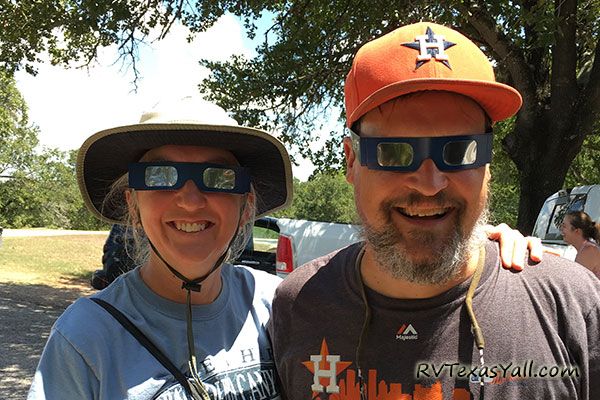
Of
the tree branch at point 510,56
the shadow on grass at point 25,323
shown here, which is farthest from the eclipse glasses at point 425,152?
the tree branch at point 510,56

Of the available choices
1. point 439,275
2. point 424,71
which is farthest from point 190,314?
point 424,71

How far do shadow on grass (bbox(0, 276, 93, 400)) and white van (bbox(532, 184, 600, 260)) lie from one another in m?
6.39

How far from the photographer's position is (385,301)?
1824 millimetres

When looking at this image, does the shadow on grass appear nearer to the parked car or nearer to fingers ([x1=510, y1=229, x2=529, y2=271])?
the parked car

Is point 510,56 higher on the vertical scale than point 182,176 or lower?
higher

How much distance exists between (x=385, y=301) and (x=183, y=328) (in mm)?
664

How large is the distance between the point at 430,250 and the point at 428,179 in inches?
8.3

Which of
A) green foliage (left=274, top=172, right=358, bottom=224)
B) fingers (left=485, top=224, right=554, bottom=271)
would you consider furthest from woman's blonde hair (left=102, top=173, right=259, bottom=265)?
green foliage (left=274, top=172, right=358, bottom=224)

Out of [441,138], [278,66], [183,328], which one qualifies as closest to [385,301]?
[441,138]

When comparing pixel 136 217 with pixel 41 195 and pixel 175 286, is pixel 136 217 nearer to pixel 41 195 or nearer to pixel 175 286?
pixel 175 286

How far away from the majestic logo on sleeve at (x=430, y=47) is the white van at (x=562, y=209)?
623 centimetres

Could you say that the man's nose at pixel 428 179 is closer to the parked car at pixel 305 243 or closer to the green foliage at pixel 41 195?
the parked car at pixel 305 243

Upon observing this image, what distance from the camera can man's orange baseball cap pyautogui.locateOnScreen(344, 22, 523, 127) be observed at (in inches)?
66.2

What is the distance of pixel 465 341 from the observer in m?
1.72
